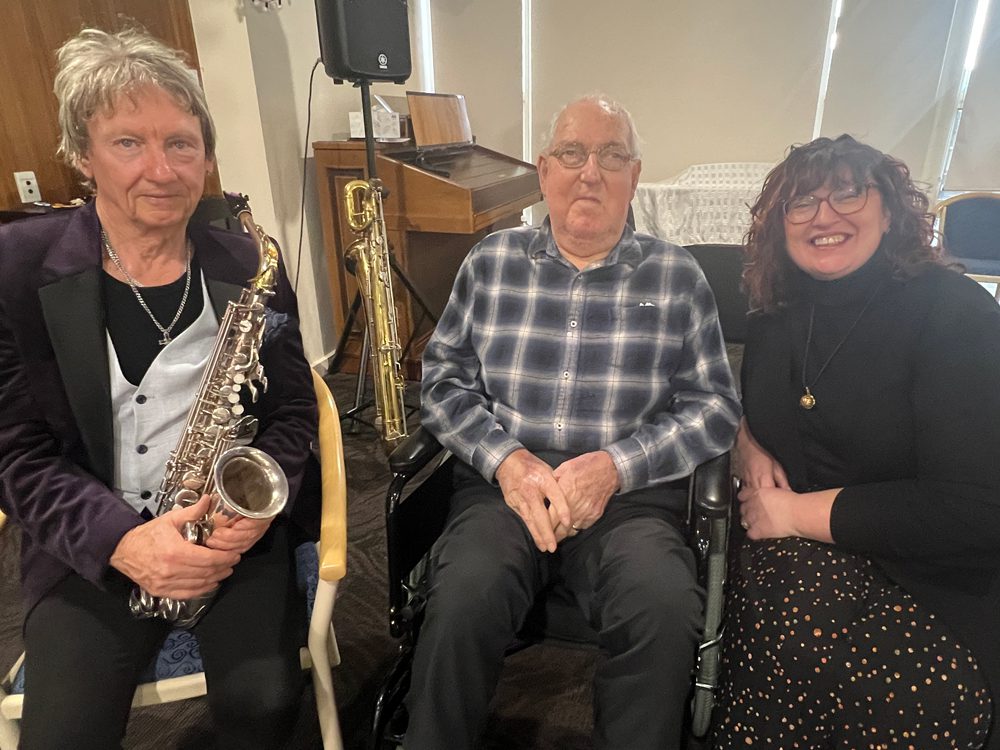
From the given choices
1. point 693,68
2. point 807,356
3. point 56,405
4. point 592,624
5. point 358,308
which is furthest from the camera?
point 693,68

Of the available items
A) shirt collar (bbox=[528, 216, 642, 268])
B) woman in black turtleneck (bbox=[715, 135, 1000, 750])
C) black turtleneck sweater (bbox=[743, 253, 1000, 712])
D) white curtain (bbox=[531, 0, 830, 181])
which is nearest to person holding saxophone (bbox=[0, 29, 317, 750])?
shirt collar (bbox=[528, 216, 642, 268])

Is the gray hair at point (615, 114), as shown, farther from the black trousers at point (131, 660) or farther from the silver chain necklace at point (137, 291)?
the black trousers at point (131, 660)

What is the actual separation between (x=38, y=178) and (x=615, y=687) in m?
2.47

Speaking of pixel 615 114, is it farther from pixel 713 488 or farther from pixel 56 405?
pixel 56 405

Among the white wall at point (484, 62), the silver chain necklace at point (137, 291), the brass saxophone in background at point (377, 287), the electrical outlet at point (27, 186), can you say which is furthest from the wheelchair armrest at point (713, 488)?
the white wall at point (484, 62)

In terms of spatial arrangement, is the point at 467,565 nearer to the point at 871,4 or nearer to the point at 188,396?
the point at 188,396

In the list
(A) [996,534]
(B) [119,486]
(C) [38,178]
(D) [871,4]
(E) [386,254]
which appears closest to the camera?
(A) [996,534]

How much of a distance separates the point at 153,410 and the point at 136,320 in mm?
174

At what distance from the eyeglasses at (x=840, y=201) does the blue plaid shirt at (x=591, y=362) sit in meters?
0.28

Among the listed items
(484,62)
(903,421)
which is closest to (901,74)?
(484,62)

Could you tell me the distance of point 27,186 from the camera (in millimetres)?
2197

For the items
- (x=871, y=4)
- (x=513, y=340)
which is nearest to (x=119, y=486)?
(x=513, y=340)

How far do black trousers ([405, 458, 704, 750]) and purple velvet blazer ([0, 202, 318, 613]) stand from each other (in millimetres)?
595

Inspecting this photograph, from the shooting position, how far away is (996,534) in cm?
110
